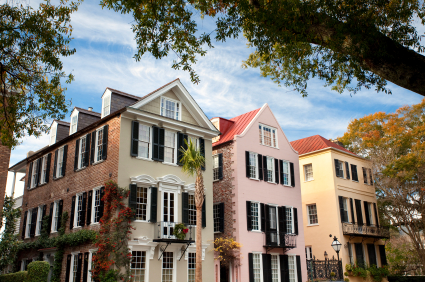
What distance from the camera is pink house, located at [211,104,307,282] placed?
2381 cm

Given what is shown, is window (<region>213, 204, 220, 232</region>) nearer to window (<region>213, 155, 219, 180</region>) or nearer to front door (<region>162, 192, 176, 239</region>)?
window (<region>213, 155, 219, 180</region>)

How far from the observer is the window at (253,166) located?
84.1 ft

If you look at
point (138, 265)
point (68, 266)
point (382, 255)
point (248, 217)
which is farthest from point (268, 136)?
point (382, 255)

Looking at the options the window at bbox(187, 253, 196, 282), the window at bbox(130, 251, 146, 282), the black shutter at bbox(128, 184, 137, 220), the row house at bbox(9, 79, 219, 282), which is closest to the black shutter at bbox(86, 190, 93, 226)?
the row house at bbox(9, 79, 219, 282)

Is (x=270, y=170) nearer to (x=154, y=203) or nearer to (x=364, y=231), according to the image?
(x=154, y=203)

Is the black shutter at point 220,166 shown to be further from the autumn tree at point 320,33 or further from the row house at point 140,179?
the autumn tree at point 320,33

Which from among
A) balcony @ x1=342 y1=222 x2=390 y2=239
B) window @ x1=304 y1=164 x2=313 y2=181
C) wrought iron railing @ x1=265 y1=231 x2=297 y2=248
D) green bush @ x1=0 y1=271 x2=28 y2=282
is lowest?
green bush @ x1=0 y1=271 x2=28 y2=282

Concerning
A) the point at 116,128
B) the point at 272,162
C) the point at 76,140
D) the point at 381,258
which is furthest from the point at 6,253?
the point at 381,258

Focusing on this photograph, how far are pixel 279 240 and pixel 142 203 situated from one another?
10.2 metres

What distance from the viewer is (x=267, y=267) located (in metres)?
24.1

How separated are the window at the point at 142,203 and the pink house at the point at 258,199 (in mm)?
6257

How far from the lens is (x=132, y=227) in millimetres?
18406

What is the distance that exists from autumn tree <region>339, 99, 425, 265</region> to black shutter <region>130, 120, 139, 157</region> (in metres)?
21.9

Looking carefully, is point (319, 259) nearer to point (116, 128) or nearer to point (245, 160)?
point (245, 160)
